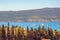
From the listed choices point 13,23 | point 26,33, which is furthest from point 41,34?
point 13,23

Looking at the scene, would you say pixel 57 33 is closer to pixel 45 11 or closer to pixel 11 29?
pixel 45 11

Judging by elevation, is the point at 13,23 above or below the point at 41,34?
above

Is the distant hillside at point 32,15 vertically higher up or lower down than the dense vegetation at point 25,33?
higher up

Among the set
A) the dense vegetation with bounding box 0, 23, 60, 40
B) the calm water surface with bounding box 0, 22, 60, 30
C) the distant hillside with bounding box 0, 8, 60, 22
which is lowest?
the dense vegetation with bounding box 0, 23, 60, 40

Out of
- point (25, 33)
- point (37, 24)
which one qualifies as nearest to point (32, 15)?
point (37, 24)

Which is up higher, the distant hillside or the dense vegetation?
the distant hillside

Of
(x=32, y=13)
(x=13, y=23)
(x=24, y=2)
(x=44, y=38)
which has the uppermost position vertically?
(x=24, y=2)
